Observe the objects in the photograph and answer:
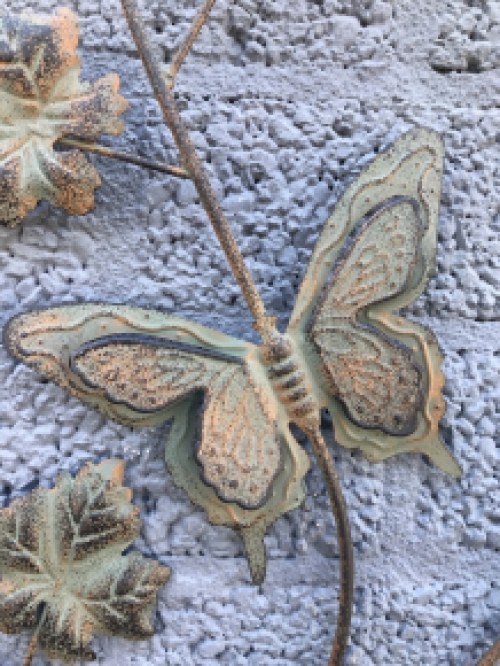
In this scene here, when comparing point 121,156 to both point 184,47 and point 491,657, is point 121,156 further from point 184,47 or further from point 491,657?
point 491,657

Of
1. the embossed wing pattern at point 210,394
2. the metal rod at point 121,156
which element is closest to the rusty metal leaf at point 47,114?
the metal rod at point 121,156

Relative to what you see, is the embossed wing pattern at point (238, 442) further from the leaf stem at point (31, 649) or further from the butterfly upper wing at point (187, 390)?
the leaf stem at point (31, 649)

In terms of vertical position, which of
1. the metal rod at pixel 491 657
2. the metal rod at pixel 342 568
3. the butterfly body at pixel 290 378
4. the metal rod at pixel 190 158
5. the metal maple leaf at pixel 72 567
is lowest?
the metal rod at pixel 491 657

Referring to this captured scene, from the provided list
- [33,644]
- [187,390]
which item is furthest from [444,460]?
[33,644]

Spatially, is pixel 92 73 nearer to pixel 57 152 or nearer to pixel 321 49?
pixel 57 152

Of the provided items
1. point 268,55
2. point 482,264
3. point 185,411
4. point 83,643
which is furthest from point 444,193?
point 83,643

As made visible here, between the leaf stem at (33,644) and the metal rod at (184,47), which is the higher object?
the metal rod at (184,47)
